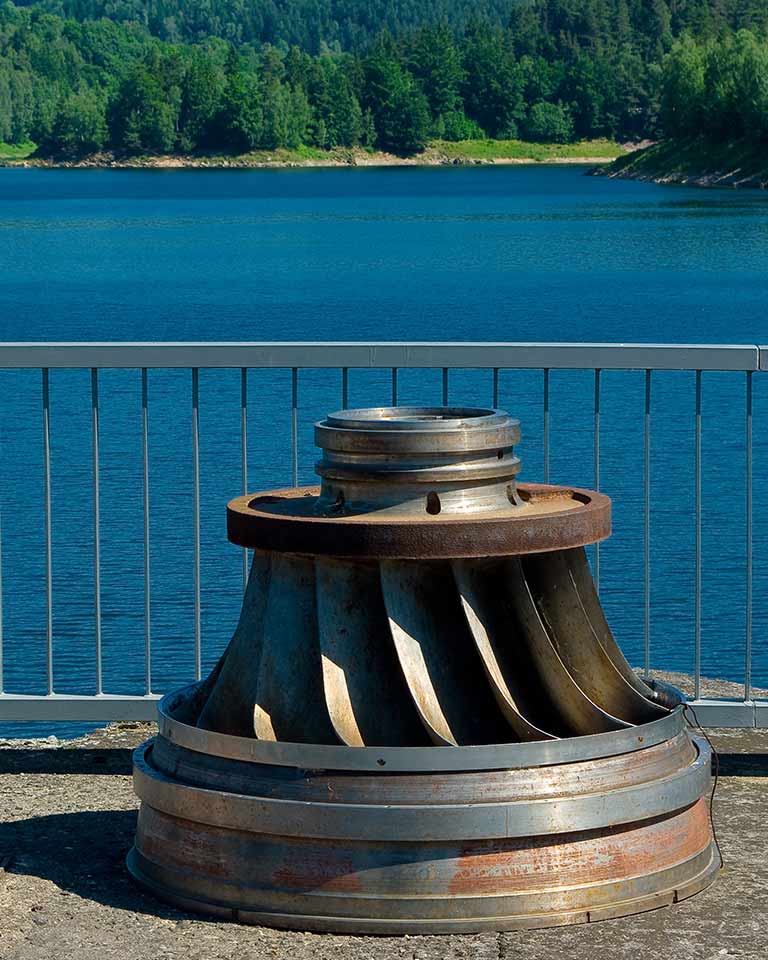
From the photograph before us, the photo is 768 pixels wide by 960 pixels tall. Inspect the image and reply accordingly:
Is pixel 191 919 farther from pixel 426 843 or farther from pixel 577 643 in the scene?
pixel 577 643

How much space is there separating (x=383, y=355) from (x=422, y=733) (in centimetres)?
167

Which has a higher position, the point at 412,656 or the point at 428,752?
the point at 412,656

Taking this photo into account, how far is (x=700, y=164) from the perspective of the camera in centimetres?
15500

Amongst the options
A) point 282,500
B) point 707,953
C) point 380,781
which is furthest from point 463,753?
point 282,500

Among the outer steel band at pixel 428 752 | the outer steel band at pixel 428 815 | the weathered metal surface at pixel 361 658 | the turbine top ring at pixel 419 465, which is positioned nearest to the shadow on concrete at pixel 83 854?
the outer steel band at pixel 428 815

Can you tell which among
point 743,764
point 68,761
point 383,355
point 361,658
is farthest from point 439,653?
point 68,761

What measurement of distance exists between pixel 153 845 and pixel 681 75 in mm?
161795

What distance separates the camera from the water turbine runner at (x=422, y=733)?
4691 millimetres

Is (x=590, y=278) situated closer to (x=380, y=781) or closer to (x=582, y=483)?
(x=582, y=483)

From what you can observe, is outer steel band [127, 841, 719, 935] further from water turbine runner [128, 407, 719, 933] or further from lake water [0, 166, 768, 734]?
lake water [0, 166, 768, 734]

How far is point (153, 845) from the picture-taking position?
5.09 metres

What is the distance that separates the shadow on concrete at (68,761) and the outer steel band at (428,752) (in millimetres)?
1637

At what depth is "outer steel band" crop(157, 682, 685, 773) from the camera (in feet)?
15.3

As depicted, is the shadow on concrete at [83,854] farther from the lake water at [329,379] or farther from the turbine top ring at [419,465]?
the lake water at [329,379]
